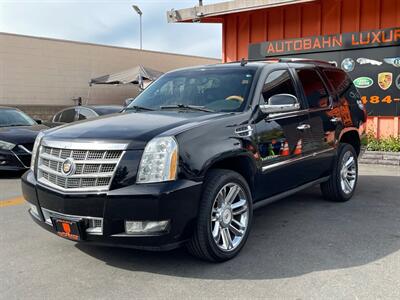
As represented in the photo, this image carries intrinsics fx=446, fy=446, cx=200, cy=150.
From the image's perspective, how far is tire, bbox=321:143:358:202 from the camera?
6.01 meters

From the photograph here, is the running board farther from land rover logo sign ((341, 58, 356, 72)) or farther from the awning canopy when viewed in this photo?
the awning canopy

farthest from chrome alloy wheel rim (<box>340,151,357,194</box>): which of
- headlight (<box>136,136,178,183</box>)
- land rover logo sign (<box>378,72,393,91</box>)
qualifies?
land rover logo sign (<box>378,72,393,91</box>)

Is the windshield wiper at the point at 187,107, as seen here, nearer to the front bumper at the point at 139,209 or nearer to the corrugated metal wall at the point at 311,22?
the front bumper at the point at 139,209

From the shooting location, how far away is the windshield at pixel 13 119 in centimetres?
977

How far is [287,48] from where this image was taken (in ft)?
38.2

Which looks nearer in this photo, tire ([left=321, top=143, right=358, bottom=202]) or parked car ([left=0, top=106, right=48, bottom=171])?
tire ([left=321, top=143, right=358, bottom=202])

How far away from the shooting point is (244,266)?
3.93 meters

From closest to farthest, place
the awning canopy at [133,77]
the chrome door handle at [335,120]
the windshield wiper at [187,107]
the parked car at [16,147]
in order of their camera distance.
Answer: the windshield wiper at [187,107], the chrome door handle at [335,120], the parked car at [16,147], the awning canopy at [133,77]

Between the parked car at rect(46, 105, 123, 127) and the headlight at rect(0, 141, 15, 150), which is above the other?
the parked car at rect(46, 105, 123, 127)

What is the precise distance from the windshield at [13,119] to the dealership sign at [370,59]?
6.98 meters

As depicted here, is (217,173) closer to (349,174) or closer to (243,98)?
(243,98)

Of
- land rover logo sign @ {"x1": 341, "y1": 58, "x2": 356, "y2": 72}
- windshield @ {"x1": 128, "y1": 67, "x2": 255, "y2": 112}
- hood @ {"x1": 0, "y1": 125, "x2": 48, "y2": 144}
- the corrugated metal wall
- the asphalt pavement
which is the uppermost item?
the corrugated metal wall

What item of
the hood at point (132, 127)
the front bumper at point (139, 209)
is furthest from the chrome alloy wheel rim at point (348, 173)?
the front bumper at point (139, 209)

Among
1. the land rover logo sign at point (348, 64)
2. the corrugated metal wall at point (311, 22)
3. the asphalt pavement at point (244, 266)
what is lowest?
the asphalt pavement at point (244, 266)
